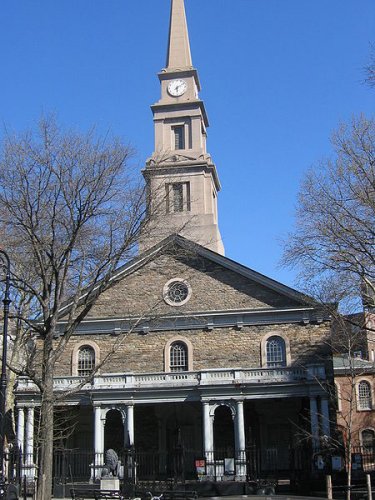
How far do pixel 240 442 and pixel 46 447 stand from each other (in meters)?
12.1

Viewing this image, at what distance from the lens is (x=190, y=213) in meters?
52.8

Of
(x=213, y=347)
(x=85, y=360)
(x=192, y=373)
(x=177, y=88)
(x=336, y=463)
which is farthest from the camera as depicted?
(x=177, y=88)

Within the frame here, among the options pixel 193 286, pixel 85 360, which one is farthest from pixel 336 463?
pixel 85 360

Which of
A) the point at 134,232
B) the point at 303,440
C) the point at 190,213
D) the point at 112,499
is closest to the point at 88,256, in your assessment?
the point at 134,232

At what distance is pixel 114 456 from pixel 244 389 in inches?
277

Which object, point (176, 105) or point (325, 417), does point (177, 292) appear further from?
point (176, 105)

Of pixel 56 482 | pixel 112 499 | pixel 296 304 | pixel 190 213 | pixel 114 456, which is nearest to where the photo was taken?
pixel 112 499

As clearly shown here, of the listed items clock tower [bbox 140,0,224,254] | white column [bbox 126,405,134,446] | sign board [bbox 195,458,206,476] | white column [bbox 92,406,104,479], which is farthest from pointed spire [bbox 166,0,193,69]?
sign board [bbox 195,458,206,476]

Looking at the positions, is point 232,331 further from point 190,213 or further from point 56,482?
point 190,213

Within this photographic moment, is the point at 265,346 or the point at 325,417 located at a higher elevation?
the point at 265,346

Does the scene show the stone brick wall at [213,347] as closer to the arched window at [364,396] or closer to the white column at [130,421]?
the white column at [130,421]

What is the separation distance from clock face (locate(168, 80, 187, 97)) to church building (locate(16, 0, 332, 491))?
23.1 m

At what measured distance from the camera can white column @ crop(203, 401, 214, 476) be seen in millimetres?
30016

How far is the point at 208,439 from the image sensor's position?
31.0m
